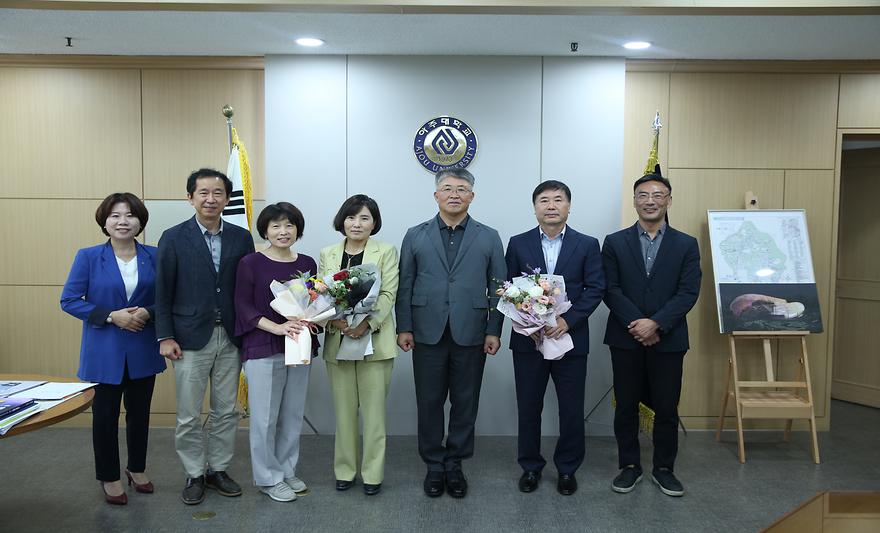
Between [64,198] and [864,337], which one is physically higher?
[64,198]

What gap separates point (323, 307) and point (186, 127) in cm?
243

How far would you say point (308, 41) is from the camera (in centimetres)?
440

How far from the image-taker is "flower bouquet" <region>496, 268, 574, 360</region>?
341 cm

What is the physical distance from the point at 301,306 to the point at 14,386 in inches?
50.0

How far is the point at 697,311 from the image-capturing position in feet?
16.4

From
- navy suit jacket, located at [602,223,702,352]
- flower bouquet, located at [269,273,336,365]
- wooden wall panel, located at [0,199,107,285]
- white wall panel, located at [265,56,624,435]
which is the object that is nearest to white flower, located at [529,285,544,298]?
navy suit jacket, located at [602,223,702,352]

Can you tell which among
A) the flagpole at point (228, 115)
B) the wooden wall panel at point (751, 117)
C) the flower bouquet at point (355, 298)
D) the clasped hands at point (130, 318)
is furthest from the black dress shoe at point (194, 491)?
the wooden wall panel at point (751, 117)

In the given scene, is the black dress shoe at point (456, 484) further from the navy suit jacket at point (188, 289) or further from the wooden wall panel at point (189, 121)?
the wooden wall panel at point (189, 121)

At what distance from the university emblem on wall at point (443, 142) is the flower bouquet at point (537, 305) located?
148 centimetres

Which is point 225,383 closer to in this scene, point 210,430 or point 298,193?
point 210,430

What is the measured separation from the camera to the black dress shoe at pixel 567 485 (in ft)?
12.2

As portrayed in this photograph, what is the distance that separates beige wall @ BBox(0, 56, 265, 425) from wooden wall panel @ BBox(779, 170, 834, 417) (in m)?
4.16

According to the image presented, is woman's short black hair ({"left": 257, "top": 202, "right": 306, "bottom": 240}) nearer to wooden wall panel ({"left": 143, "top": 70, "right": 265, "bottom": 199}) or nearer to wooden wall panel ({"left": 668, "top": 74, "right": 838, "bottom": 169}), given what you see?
wooden wall panel ({"left": 143, "top": 70, "right": 265, "bottom": 199})

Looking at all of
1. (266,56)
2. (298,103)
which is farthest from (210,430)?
(266,56)
